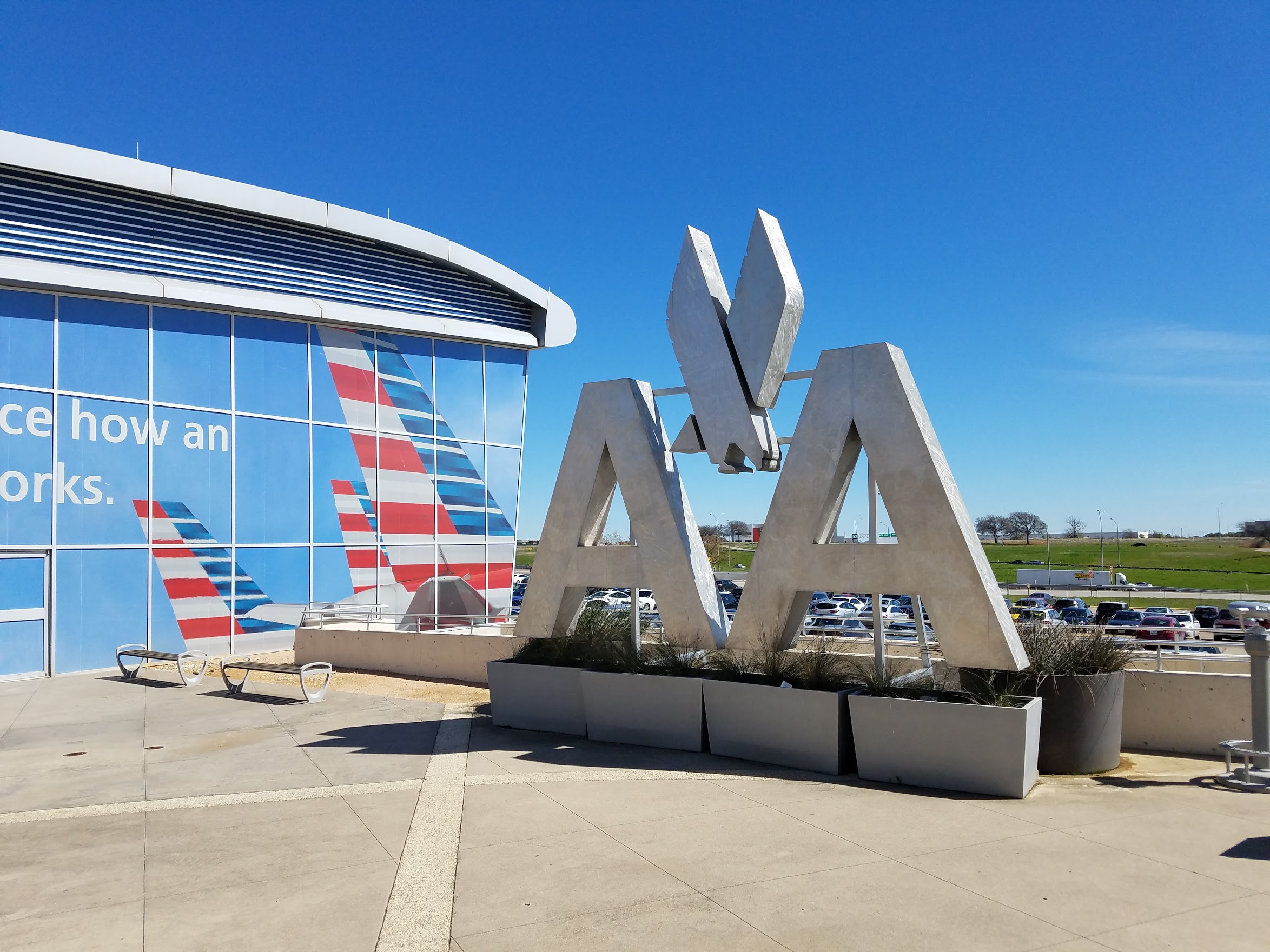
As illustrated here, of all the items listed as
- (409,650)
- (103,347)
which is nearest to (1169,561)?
(409,650)

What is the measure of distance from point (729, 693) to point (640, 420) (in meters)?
3.74

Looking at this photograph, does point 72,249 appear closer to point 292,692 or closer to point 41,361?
point 41,361

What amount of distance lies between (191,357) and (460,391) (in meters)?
7.71

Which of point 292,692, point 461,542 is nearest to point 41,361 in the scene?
point 292,692

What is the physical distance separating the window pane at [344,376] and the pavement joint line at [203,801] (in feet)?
51.0

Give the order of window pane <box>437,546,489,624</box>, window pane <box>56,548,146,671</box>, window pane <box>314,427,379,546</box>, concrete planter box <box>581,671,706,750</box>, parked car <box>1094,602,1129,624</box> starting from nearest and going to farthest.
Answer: concrete planter box <box>581,671,706,750</box> → window pane <box>56,548,146,671</box> → window pane <box>437,546,489,624</box> → window pane <box>314,427,379,546</box> → parked car <box>1094,602,1129,624</box>

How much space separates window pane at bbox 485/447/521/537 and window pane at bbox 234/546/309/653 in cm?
626

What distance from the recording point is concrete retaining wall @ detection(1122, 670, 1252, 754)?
9.88 meters

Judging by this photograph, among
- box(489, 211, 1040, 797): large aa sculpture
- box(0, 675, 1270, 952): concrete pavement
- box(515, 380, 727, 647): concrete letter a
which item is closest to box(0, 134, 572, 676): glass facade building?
box(0, 675, 1270, 952): concrete pavement

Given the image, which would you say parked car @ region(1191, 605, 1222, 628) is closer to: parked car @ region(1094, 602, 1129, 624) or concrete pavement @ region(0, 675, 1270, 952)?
parked car @ region(1094, 602, 1129, 624)

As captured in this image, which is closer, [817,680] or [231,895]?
[231,895]

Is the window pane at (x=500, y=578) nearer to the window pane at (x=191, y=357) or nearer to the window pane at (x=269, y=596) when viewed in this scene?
the window pane at (x=269, y=596)

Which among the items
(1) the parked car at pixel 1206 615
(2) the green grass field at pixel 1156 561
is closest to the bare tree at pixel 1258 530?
(2) the green grass field at pixel 1156 561

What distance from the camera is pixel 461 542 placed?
26422 mm
